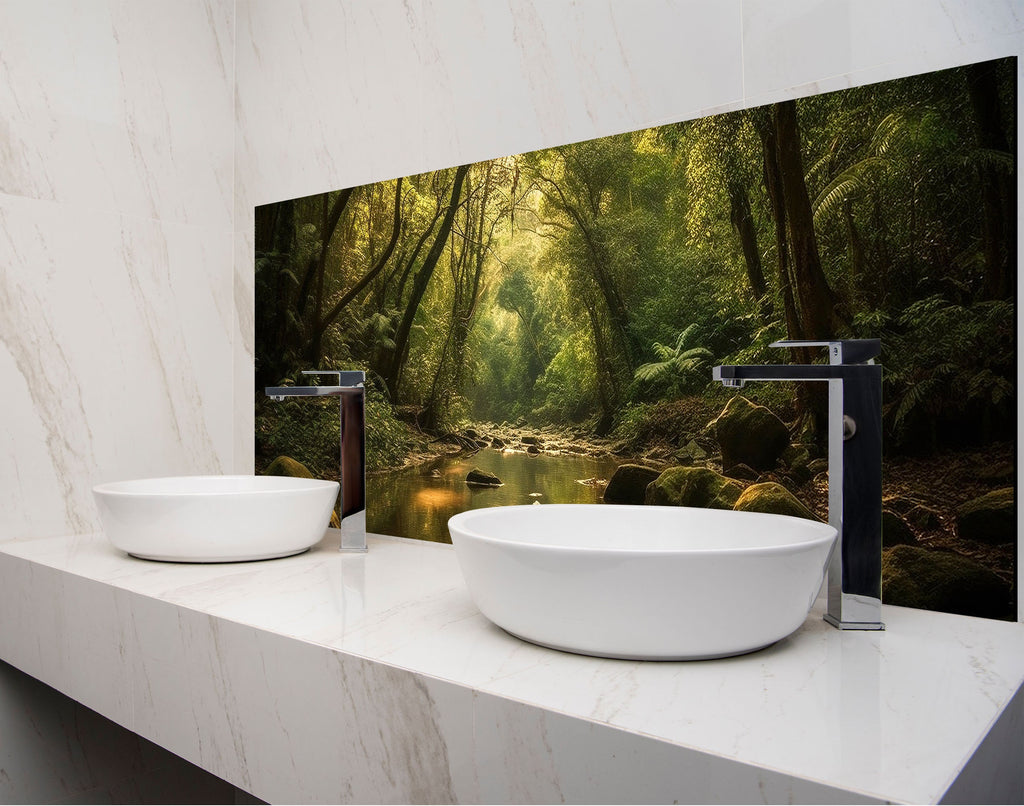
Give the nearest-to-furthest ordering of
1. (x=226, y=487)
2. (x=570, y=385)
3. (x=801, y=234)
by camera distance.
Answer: (x=801, y=234), (x=570, y=385), (x=226, y=487)

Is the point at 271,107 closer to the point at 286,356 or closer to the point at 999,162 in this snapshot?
the point at 286,356

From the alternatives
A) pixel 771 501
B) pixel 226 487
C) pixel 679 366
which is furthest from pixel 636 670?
pixel 226 487

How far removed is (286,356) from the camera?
2.07 metres

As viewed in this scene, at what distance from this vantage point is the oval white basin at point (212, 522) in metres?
1.49

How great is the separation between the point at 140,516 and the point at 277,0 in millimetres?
1384

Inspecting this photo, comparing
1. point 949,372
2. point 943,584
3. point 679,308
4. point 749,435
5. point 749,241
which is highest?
point 749,241

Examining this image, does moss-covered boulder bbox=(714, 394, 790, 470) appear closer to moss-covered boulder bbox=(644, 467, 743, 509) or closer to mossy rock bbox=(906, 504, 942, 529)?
moss-covered boulder bbox=(644, 467, 743, 509)

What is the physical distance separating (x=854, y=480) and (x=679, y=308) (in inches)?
18.6

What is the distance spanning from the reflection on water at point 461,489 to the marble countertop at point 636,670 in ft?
0.73

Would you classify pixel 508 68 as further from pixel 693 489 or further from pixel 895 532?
pixel 895 532

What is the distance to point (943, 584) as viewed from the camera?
1.18 m

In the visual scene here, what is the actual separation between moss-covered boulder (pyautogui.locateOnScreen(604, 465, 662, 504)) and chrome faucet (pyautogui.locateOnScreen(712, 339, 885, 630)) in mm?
414

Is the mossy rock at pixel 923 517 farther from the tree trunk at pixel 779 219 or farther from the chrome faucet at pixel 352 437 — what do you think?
the chrome faucet at pixel 352 437

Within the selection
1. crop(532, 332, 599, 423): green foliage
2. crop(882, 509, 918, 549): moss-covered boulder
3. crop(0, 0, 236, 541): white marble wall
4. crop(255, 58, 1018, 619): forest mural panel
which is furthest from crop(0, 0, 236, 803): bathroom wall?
crop(882, 509, 918, 549): moss-covered boulder
